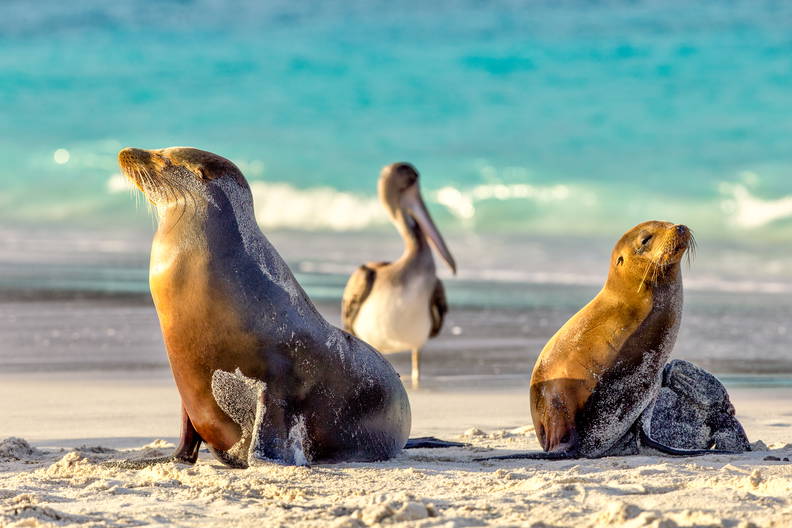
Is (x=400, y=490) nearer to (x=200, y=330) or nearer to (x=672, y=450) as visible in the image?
(x=200, y=330)

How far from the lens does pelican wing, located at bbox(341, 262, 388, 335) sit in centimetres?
1216

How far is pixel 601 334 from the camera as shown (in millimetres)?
6938

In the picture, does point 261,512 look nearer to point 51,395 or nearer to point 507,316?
point 51,395

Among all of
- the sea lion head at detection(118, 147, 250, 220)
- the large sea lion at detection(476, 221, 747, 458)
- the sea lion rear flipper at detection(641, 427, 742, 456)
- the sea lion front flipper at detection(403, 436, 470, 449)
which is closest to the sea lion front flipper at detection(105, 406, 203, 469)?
the sea lion head at detection(118, 147, 250, 220)

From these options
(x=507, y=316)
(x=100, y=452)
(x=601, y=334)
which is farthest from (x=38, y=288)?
(x=601, y=334)

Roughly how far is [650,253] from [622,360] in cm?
62

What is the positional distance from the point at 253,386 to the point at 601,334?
2073mm

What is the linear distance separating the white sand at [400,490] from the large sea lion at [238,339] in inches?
7.9

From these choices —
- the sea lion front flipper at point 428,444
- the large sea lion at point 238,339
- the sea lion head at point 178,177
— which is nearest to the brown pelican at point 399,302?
the sea lion front flipper at point 428,444

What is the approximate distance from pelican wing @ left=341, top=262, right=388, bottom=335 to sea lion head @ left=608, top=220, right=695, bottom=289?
17.5 ft

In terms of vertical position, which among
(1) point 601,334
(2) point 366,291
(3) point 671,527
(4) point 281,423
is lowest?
(3) point 671,527

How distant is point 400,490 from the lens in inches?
221

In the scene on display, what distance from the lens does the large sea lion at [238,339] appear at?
6.07 metres

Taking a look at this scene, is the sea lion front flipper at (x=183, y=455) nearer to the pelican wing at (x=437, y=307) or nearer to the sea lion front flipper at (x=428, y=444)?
the sea lion front flipper at (x=428, y=444)
